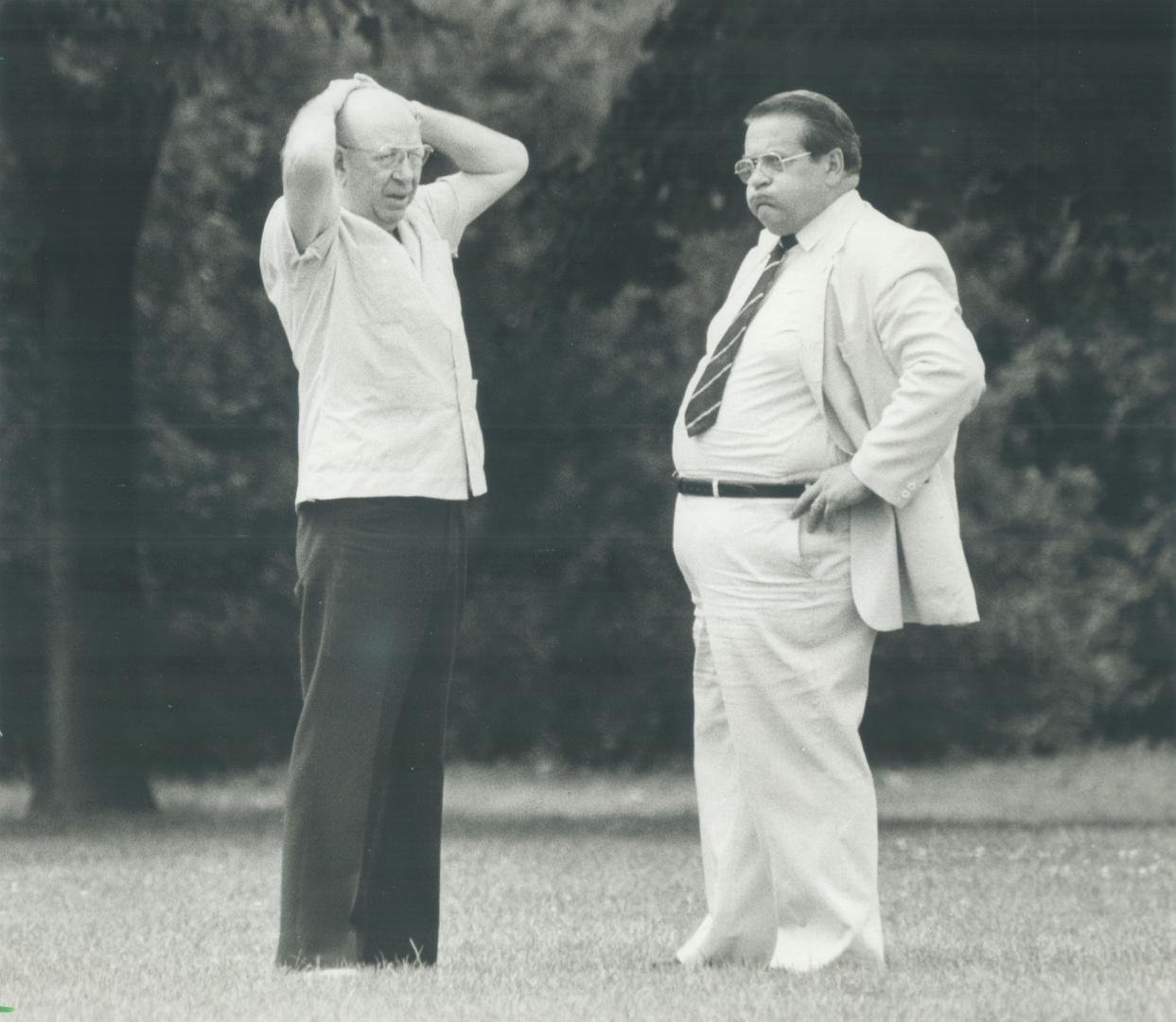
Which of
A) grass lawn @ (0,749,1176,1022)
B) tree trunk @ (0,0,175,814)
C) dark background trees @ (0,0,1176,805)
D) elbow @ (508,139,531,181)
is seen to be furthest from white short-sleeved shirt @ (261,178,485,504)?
tree trunk @ (0,0,175,814)

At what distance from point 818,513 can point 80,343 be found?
8.16 metres

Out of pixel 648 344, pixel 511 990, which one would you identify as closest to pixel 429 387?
pixel 511 990

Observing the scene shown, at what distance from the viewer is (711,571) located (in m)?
5.60

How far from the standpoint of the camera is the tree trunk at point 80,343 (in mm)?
12641

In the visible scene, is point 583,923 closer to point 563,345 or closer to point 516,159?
point 516,159

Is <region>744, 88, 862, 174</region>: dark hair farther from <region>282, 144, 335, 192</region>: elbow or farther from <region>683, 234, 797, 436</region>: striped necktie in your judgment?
<region>282, 144, 335, 192</region>: elbow

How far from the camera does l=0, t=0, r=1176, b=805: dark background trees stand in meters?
12.0

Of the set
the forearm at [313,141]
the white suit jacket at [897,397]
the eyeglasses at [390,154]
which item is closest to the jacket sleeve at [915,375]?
the white suit jacket at [897,397]

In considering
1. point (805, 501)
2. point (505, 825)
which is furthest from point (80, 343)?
point (805, 501)

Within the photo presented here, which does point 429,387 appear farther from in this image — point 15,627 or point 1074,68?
point 15,627

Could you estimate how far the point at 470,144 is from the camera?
5875mm

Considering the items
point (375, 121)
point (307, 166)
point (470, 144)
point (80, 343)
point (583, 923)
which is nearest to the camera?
point (307, 166)

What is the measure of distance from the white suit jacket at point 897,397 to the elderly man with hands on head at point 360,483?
899mm

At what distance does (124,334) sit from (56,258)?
1.86ft
